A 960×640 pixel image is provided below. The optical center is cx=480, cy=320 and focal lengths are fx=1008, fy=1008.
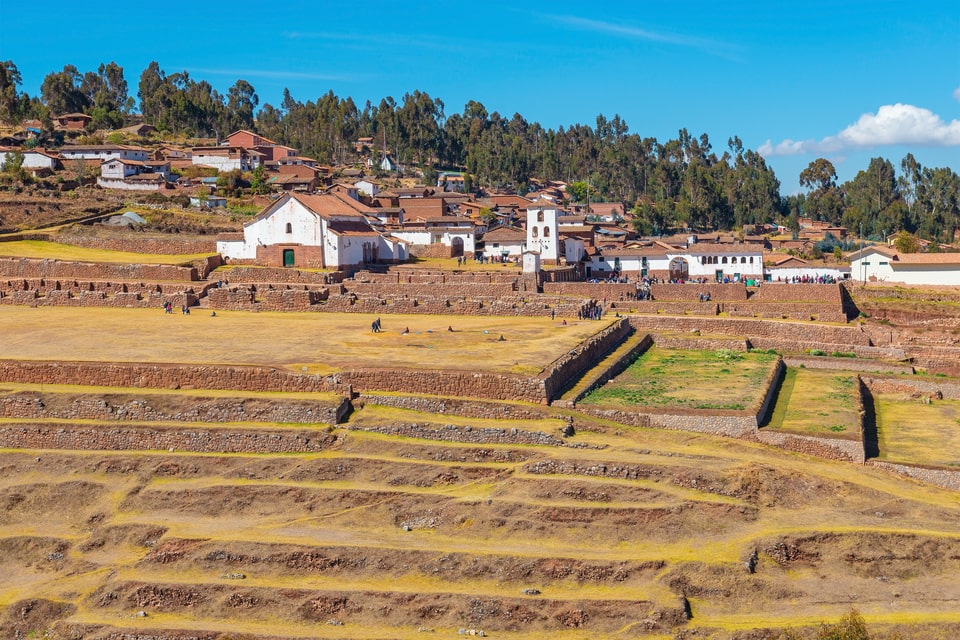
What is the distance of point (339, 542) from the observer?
64.9ft

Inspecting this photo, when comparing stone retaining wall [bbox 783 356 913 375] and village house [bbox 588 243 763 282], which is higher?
village house [bbox 588 243 763 282]

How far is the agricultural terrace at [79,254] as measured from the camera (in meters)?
49.0

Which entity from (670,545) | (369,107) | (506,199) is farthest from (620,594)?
(369,107)

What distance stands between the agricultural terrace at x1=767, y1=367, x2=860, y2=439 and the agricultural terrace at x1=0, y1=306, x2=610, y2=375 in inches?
260

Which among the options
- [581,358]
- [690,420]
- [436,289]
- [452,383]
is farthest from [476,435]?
[436,289]

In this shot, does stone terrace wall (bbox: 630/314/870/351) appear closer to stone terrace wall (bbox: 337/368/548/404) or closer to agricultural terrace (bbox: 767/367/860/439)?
agricultural terrace (bbox: 767/367/860/439)

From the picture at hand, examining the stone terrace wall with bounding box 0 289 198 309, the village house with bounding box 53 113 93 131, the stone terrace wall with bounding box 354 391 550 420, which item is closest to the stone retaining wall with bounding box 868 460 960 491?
the stone terrace wall with bounding box 354 391 550 420

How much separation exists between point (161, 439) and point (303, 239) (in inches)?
981

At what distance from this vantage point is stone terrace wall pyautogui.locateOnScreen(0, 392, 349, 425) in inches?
976

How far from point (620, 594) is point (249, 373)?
40.4 ft

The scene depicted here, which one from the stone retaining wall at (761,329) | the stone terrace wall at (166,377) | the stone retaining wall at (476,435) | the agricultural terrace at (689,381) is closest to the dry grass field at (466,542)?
the stone retaining wall at (476,435)

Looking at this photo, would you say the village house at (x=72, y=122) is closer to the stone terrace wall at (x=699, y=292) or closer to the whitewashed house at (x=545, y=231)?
the whitewashed house at (x=545, y=231)

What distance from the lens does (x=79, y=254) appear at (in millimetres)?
50625

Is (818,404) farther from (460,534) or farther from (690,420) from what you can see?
(460,534)
